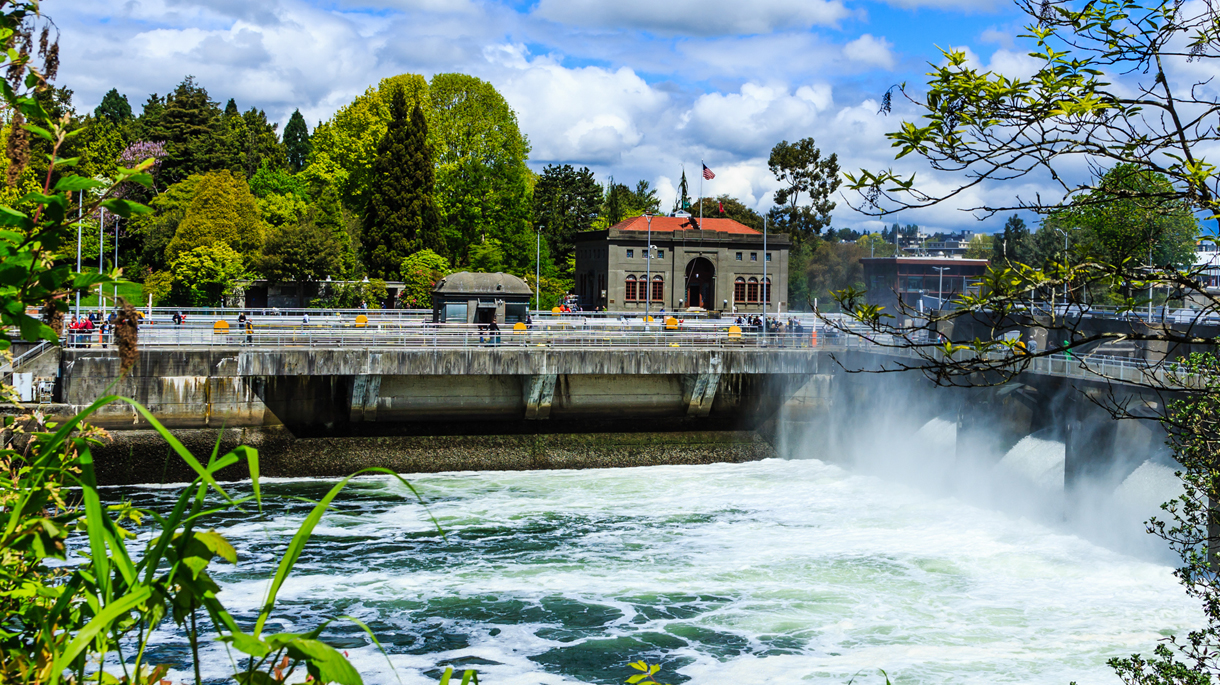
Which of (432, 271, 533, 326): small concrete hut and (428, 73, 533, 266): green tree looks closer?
(432, 271, 533, 326): small concrete hut

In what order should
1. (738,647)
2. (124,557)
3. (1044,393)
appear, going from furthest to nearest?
(1044,393) < (738,647) < (124,557)

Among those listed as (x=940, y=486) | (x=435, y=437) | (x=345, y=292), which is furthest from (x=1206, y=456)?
(x=345, y=292)

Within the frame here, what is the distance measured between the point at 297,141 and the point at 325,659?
4845 inches

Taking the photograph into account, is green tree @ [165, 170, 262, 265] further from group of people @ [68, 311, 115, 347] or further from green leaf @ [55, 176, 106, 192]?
green leaf @ [55, 176, 106, 192]

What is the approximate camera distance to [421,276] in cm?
5919

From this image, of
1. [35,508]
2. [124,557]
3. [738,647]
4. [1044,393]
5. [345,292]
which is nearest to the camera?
[124,557]

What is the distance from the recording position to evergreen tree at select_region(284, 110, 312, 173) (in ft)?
376

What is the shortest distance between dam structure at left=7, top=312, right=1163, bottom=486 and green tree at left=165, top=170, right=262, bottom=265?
24.5 meters

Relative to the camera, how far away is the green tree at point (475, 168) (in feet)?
226

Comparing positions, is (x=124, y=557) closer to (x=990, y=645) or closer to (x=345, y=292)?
(x=990, y=645)

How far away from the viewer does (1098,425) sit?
2450 centimetres

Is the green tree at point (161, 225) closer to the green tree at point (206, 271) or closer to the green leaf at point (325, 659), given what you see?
the green tree at point (206, 271)

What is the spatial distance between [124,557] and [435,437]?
31108 mm

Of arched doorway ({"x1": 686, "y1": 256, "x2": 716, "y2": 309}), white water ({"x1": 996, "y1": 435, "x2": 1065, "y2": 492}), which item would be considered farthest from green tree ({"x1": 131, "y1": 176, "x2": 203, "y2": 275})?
white water ({"x1": 996, "y1": 435, "x2": 1065, "y2": 492})
